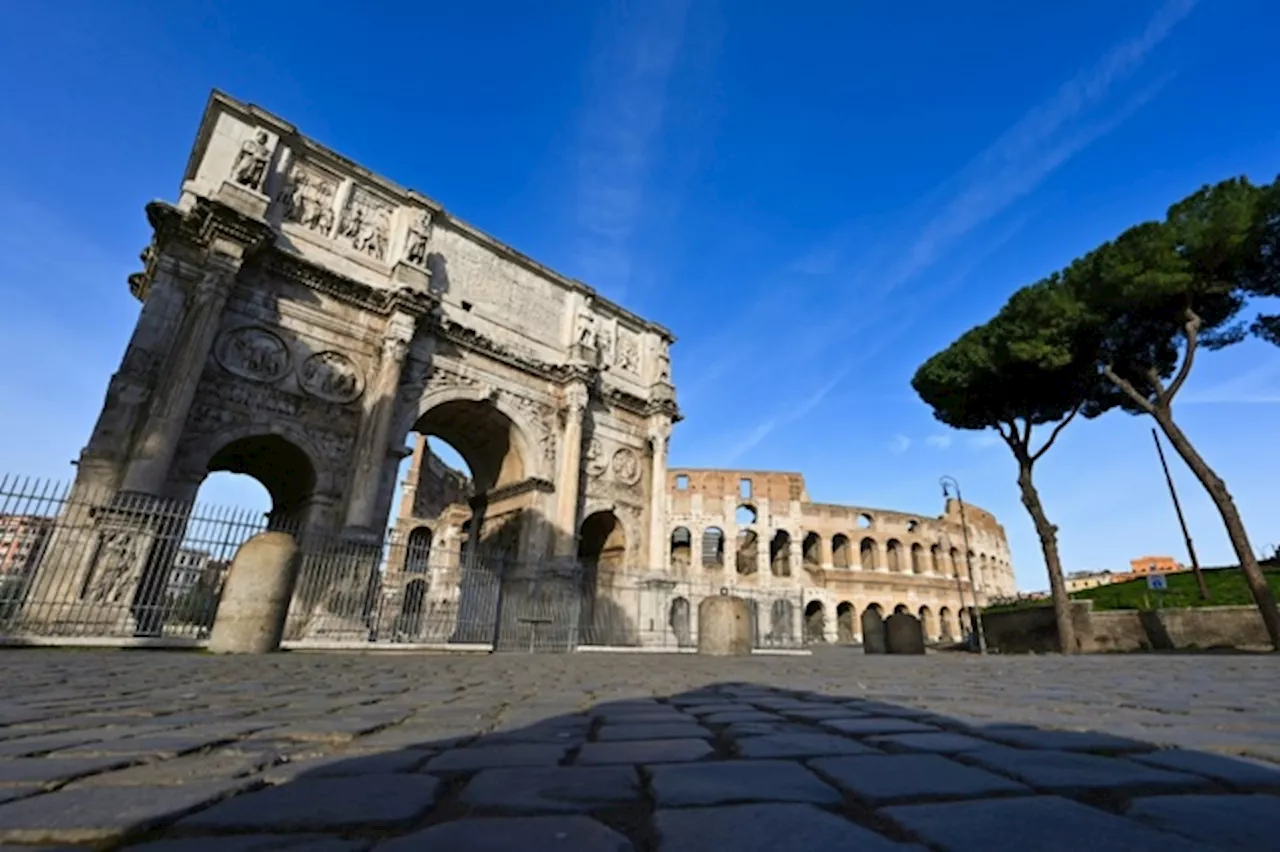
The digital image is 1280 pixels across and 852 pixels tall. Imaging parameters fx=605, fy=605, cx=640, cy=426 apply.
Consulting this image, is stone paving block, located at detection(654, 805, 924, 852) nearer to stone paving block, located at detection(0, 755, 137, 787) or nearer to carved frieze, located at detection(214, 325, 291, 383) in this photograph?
stone paving block, located at detection(0, 755, 137, 787)

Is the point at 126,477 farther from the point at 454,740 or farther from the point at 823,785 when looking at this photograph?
the point at 823,785

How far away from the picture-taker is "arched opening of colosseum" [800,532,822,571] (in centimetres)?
3522

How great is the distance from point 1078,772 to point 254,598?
9.04 meters

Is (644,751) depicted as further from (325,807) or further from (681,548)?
(681,548)

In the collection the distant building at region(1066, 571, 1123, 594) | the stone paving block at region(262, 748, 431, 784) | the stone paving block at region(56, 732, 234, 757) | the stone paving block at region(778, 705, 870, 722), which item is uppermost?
the distant building at region(1066, 571, 1123, 594)

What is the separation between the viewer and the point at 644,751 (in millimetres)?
1817

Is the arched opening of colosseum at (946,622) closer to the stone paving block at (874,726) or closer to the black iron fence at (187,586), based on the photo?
the black iron fence at (187,586)

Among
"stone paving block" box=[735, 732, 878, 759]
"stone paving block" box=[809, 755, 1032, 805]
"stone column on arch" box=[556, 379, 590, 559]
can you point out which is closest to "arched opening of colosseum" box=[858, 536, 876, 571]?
"stone column on arch" box=[556, 379, 590, 559]

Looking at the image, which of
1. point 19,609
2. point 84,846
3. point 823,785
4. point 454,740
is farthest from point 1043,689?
point 19,609

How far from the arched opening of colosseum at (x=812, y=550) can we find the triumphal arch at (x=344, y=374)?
64.7 feet

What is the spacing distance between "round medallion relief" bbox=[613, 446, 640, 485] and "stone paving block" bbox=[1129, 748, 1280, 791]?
657 inches

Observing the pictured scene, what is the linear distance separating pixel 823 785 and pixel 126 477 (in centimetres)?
1236

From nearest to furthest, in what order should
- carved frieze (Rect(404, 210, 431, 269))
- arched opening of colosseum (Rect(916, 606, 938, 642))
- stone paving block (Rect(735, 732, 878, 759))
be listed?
1. stone paving block (Rect(735, 732, 878, 759))
2. carved frieze (Rect(404, 210, 431, 269))
3. arched opening of colosseum (Rect(916, 606, 938, 642))

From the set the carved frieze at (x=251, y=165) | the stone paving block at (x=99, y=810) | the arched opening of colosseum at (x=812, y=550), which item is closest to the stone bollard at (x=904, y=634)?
the stone paving block at (x=99, y=810)
